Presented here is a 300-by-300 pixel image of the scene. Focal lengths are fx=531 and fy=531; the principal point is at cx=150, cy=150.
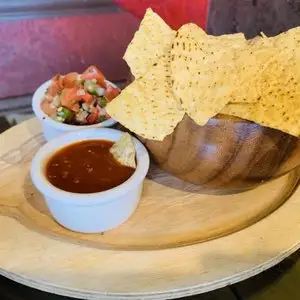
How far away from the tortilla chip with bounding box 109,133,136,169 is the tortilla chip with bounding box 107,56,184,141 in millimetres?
59

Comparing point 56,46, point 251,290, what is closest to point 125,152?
point 251,290

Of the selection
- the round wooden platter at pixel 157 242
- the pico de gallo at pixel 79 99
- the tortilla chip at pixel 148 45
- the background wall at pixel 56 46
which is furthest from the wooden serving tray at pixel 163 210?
the background wall at pixel 56 46

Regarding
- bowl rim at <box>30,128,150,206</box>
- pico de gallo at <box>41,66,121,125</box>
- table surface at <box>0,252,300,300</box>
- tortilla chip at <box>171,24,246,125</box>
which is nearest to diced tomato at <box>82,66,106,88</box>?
pico de gallo at <box>41,66,121,125</box>

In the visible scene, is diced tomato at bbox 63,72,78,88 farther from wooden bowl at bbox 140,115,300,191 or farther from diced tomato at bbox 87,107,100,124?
wooden bowl at bbox 140,115,300,191

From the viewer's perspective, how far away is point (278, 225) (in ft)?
2.65

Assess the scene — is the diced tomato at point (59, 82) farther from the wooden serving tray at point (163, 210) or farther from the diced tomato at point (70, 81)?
the wooden serving tray at point (163, 210)

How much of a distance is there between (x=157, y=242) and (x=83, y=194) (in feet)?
0.45

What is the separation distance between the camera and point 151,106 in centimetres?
78

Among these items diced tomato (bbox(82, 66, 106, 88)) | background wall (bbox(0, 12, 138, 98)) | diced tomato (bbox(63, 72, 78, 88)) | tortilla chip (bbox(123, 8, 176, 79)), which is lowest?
background wall (bbox(0, 12, 138, 98))

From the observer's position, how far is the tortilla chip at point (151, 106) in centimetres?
77

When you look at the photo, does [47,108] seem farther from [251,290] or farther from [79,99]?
[251,290]

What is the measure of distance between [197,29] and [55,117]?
317mm

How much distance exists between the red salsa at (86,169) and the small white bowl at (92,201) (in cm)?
1

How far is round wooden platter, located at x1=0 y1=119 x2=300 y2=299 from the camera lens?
28.2 inches
